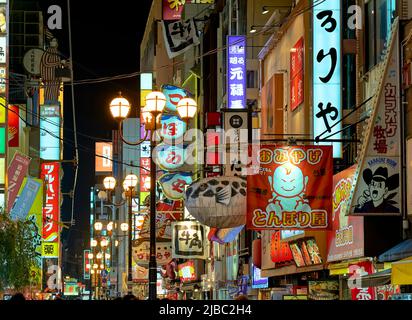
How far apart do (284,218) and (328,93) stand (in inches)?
186

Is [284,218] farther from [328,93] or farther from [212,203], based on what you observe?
[328,93]

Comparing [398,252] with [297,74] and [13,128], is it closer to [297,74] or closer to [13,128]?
[297,74]

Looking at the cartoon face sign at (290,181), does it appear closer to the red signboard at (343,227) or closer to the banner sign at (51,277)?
the red signboard at (343,227)

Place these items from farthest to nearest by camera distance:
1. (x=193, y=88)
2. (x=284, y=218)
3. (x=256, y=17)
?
(x=193, y=88) → (x=256, y=17) → (x=284, y=218)

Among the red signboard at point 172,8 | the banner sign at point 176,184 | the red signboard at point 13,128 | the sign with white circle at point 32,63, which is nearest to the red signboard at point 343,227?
the banner sign at point 176,184

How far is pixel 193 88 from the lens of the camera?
81.4 m

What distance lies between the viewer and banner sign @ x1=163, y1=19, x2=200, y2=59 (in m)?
38.4

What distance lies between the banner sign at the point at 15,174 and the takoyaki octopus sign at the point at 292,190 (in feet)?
138

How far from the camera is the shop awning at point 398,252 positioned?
18653mm

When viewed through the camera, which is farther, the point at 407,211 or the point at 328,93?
the point at 328,93

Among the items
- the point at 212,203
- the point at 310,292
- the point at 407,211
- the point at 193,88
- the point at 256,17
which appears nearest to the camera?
the point at 407,211

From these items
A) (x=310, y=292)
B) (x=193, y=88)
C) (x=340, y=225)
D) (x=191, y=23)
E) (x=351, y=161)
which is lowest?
(x=310, y=292)
